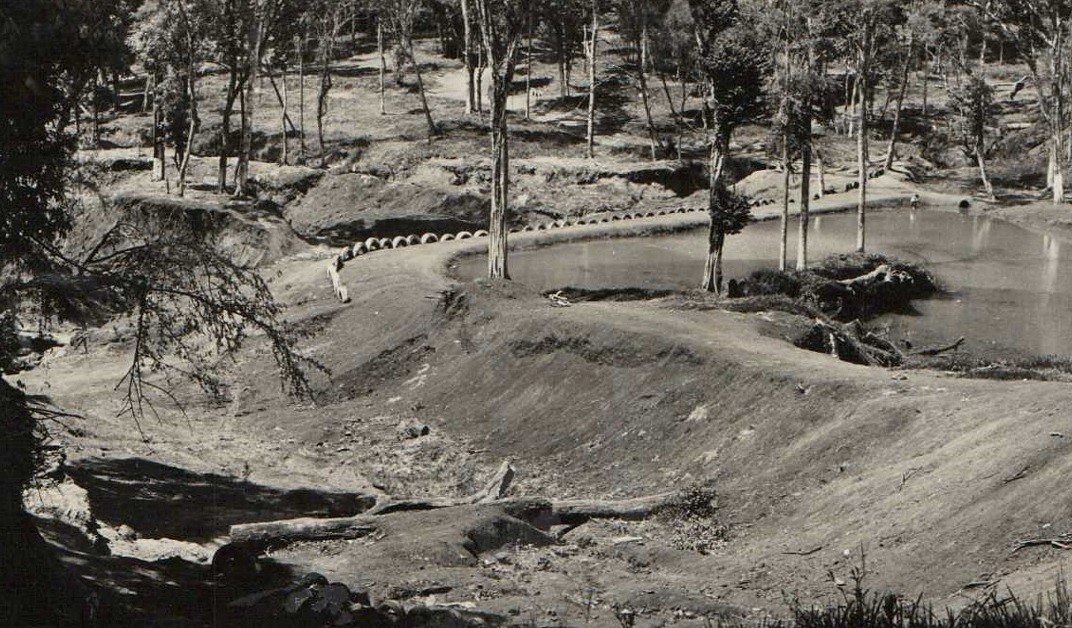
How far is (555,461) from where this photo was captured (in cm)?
2945

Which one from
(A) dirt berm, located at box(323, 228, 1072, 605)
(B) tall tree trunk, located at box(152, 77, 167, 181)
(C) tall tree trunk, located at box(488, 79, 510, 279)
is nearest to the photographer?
(A) dirt berm, located at box(323, 228, 1072, 605)

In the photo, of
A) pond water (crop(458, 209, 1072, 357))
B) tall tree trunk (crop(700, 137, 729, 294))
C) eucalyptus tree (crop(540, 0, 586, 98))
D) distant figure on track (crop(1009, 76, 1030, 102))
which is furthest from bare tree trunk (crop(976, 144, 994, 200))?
tall tree trunk (crop(700, 137, 729, 294))

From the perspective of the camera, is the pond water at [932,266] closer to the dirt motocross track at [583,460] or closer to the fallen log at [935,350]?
the fallen log at [935,350]

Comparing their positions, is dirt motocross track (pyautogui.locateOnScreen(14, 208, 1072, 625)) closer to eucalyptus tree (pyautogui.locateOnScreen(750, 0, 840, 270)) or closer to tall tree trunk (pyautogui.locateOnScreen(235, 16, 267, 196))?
eucalyptus tree (pyautogui.locateOnScreen(750, 0, 840, 270))

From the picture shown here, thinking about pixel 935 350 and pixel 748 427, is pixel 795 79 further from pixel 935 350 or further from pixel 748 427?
pixel 748 427

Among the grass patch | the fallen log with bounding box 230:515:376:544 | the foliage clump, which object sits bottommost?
the foliage clump

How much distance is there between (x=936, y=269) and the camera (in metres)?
51.6

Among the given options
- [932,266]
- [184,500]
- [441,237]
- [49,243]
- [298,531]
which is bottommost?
[932,266]

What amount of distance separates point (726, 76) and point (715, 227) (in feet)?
14.7

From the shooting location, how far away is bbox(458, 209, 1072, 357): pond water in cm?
4191

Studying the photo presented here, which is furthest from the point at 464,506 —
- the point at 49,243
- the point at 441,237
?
the point at 441,237

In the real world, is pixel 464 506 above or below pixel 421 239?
above

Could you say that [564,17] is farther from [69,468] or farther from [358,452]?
[69,468]

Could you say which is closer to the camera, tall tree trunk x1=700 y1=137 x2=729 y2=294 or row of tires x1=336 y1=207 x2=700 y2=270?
tall tree trunk x1=700 y1=137 x2=729 y2=294
